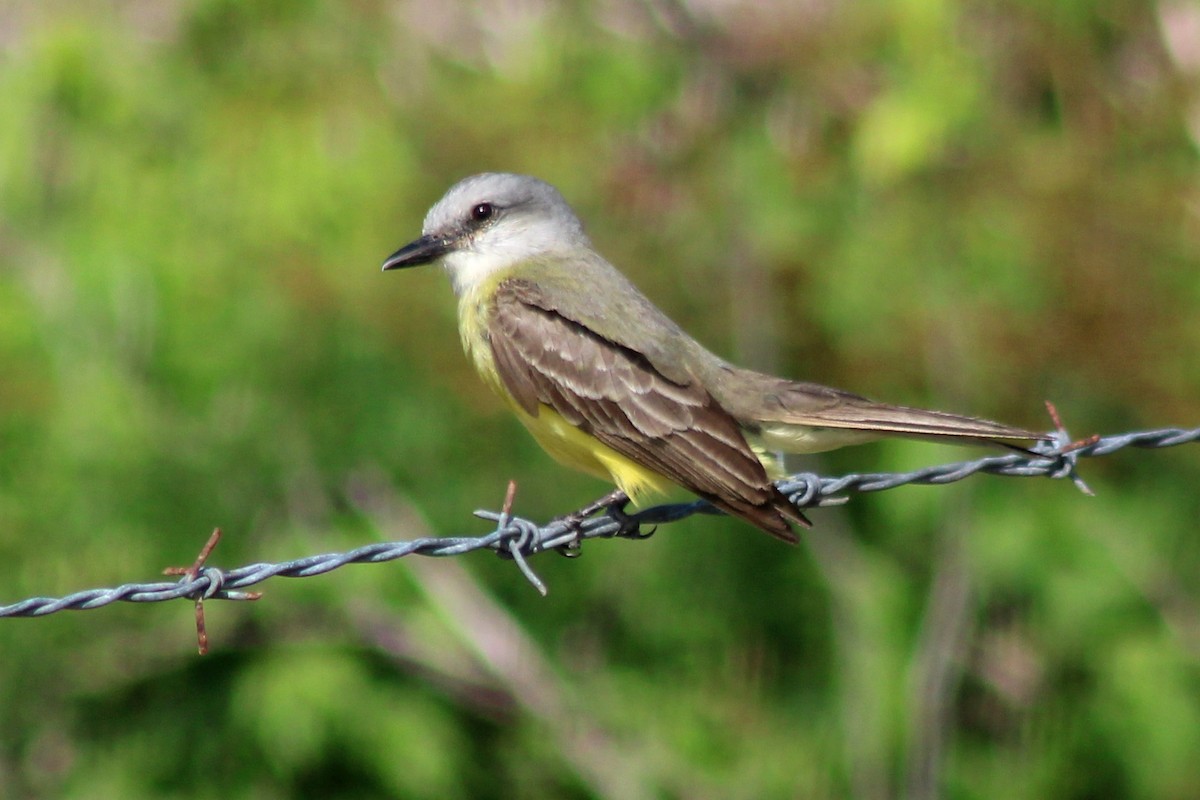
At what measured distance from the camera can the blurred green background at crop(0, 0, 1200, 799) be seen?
6.62 meters

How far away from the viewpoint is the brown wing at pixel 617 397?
4551 millimetres

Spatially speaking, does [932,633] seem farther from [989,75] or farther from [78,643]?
[78,643]

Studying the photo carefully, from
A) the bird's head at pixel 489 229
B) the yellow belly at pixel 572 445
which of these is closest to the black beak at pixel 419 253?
the bird's head at pixel 489 229

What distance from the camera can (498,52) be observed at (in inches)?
305

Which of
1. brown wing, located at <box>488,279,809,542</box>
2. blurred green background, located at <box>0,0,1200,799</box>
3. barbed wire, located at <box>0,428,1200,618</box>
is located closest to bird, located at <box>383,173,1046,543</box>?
brown wing, located at <box>488,279,809,542</box>

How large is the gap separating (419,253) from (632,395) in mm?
1055

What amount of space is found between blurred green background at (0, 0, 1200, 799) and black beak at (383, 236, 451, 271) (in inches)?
55.9

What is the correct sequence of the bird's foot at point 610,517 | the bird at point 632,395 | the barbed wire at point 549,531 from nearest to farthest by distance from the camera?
1. the barbed wire at point 549,531
2. the bird's foot at point 610,517
3. the bird at point 632,395

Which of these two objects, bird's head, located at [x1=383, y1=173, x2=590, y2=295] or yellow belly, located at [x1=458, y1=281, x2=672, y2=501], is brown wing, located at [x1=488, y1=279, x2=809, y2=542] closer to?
yellow belly, located at [x1=458, y1=281, x2=672, y2=501]

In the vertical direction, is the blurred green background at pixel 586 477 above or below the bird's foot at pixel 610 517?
above

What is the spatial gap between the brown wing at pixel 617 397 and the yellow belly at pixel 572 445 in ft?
0.11

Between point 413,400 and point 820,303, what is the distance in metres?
1.94

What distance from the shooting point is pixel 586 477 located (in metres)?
7.20

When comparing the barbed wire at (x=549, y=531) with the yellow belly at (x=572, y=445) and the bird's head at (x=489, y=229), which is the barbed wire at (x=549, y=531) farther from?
the bird's head at (x=489, y=229)
